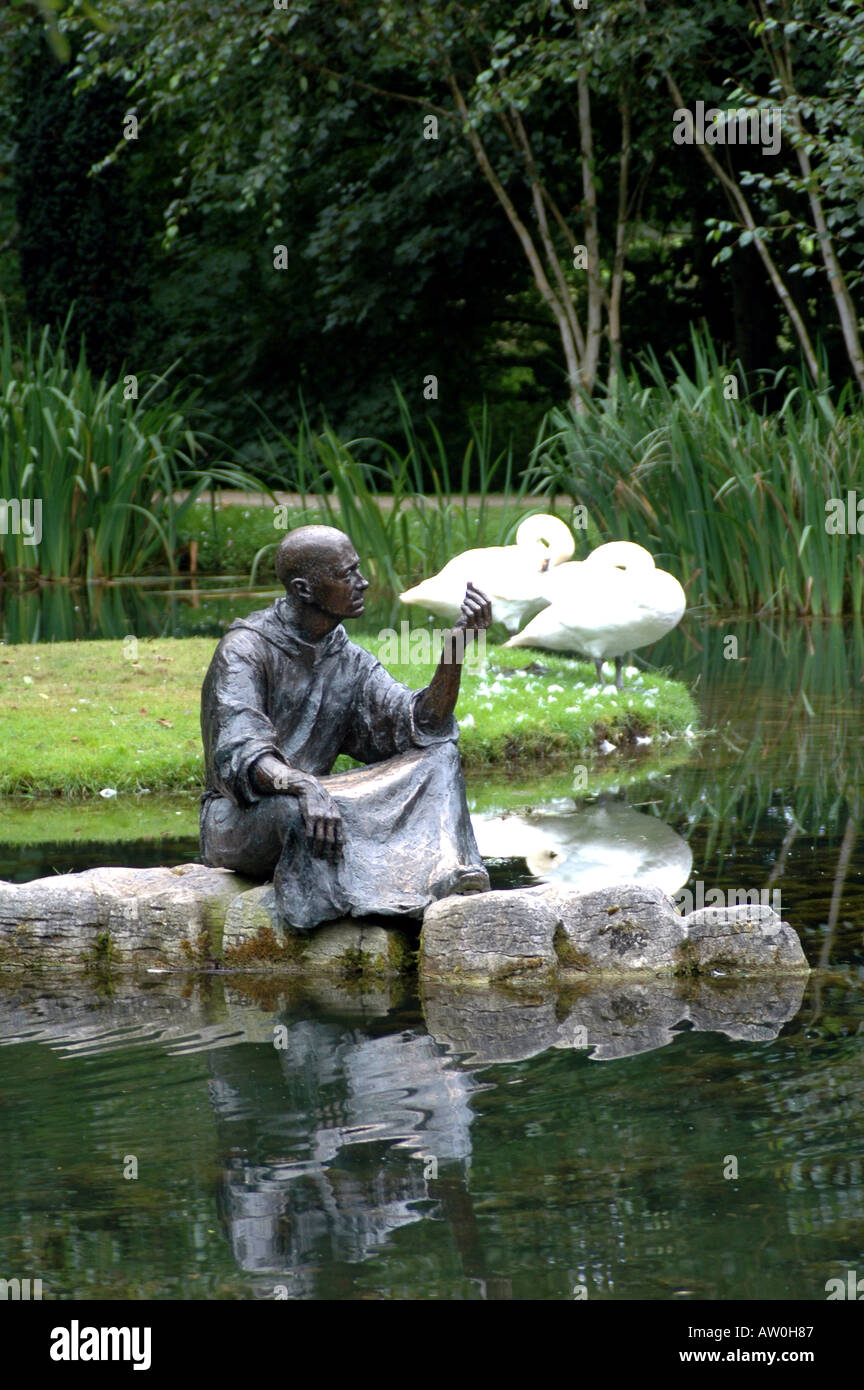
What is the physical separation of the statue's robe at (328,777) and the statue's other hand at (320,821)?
10 cm

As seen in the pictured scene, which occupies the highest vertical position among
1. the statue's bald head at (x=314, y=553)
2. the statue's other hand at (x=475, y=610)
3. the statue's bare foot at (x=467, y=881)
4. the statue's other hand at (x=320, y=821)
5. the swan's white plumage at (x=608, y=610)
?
the statue's bald head at (x=314, y=553)

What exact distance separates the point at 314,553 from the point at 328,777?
2.33 feet

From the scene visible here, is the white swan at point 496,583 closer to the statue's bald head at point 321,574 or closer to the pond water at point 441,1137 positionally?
the pond water at point 441,1137

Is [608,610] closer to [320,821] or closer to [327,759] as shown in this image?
[327,759]

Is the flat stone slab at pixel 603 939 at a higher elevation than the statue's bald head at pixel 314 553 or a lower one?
lower

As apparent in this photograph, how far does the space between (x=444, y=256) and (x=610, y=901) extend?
17527mm

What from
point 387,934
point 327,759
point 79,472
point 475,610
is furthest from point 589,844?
point 79,472

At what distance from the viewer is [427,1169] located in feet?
11.7

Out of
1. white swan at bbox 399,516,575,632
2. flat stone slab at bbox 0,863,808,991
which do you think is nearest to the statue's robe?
flat stone slab at bbox 0,863,808,991

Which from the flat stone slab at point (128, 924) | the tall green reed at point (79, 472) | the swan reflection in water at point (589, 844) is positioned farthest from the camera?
the tall green reed at point (79, 472)

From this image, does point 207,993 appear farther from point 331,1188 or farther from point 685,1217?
point 685,1217

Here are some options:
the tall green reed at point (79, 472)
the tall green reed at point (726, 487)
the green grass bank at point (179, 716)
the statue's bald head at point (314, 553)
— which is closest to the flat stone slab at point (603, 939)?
the statue's bald head at point (314, 553)

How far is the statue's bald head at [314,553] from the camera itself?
5148 mm

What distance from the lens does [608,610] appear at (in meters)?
8.53
